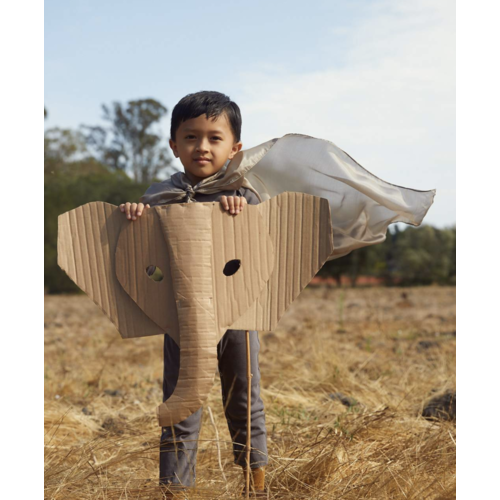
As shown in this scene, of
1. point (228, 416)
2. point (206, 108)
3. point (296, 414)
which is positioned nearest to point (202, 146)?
point (206, 108)

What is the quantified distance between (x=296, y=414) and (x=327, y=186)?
1701mm

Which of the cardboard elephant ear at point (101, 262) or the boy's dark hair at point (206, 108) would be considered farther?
the boy's dark hair at point (206, 108)

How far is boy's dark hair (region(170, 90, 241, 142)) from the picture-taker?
1.94m

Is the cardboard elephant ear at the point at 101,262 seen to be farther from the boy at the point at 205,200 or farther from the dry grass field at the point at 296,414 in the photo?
the dry grass field at the point at 296,414

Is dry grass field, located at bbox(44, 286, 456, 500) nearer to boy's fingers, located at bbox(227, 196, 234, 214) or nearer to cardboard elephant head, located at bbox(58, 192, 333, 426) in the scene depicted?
cardboard elephant head, located at bbox(58, 192, 333, 426)

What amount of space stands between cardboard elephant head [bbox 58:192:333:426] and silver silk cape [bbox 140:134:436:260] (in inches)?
12.7

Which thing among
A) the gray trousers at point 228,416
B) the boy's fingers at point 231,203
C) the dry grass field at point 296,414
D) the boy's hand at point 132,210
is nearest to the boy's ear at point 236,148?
the boy's fingers at point 231,203

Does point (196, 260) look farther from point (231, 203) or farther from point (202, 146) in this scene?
point (202, 146)

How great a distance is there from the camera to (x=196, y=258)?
1691 mm

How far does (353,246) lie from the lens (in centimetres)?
219

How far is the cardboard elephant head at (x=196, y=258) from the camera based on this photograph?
170cm
